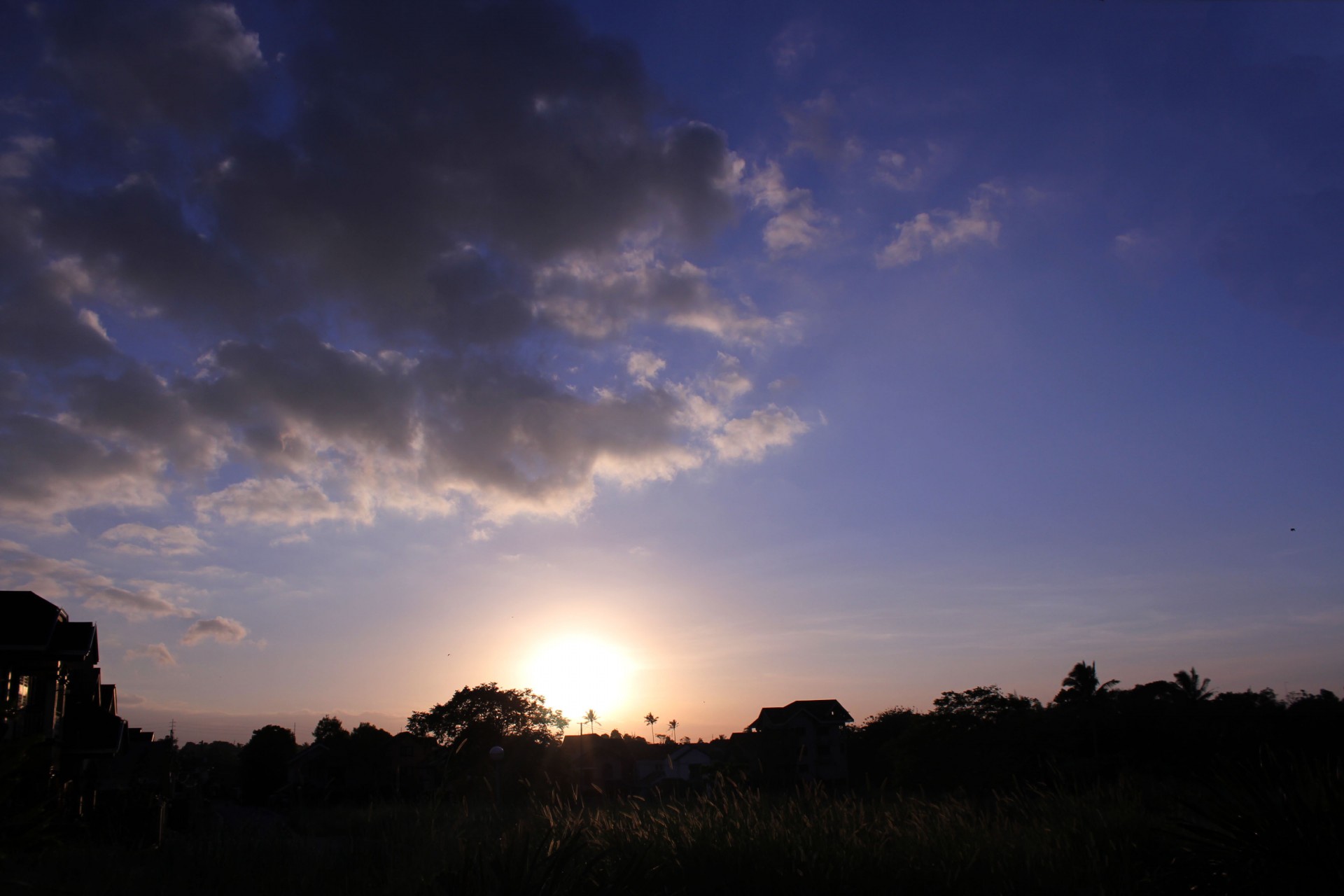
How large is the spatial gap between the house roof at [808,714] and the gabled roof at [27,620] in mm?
51241

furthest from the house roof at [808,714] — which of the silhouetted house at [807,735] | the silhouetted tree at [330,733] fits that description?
the silhouetted tree at [330,733]

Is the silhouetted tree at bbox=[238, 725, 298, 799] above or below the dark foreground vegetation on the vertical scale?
below

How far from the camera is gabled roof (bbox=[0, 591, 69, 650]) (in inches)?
901

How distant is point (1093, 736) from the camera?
3584cm

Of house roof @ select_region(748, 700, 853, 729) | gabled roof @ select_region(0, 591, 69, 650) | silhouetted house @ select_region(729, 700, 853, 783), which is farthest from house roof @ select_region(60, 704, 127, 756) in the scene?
house roof @ select_region(748, 700, 853, 729)

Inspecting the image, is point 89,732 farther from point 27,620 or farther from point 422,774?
point 422,774

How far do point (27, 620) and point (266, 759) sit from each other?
5216 cm

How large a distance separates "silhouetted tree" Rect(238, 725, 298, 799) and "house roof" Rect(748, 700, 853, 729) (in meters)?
39.0

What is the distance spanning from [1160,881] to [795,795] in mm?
4931

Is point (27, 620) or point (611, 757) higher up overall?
point (27, 620)

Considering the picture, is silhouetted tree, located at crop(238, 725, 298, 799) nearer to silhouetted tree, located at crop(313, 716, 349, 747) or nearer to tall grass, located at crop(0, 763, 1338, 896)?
silhouetted tree, located at crop(313, 716, 349, 747)

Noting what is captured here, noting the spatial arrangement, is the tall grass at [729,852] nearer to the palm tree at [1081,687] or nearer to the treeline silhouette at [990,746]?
the treeline silhouette at [990,746]

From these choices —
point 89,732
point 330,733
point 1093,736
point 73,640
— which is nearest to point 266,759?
point 330,733

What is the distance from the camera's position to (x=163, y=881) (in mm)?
9109
